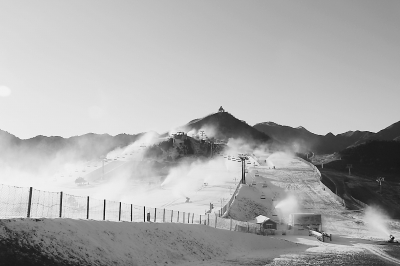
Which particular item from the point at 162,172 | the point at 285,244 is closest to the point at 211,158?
the point at 162,172

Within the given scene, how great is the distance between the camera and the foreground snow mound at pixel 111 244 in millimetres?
19142

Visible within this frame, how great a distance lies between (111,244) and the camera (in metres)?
25.3

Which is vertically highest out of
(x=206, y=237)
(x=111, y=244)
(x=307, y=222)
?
(x=111, y=244)

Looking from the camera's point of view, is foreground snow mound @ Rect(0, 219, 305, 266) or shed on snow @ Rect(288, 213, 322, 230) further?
shed on snow @ Rect(288, 213, 322, 230)

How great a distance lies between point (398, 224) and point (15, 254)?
77.8 metres

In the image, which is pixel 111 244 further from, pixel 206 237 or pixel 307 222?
pixel 307 222

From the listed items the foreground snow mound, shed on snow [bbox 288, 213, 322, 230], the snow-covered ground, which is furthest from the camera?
shed on snow [bbox 288, 213, 322, 230]

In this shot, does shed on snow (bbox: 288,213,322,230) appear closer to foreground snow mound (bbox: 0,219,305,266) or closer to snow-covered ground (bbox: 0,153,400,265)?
snow-covered ground (bbox: 0,153,400,265)

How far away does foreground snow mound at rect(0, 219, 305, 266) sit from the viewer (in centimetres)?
1914

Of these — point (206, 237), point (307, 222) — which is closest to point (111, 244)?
point (206, 237)

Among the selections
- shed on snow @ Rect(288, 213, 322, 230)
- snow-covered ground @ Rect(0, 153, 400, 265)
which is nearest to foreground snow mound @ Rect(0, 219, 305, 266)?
snow-covered ground @ Rect(0, 153, 400, 265)

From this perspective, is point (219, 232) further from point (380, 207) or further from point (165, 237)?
point (380, 207)

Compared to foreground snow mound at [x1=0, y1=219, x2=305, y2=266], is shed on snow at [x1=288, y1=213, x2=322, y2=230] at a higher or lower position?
lower

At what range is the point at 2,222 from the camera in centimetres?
1955
